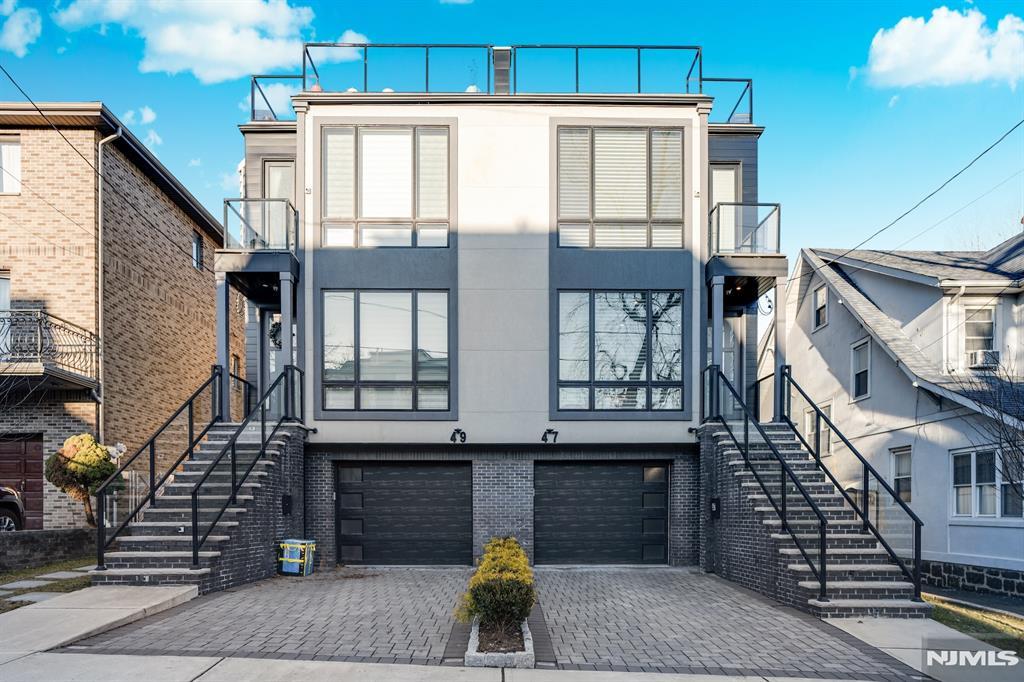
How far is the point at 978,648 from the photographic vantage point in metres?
7.05

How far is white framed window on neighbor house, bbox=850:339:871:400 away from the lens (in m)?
16.5

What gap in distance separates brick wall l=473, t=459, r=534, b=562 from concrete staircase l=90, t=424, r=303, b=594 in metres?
3.42

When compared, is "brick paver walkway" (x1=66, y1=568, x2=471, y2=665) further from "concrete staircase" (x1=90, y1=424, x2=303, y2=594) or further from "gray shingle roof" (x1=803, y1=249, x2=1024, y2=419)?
"gray shingle roof" (x1=803, y1=249, x2=1024, y2=419)

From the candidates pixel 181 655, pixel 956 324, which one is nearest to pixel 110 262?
pixel 181 655

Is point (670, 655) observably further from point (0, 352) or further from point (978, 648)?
point (0, 352)

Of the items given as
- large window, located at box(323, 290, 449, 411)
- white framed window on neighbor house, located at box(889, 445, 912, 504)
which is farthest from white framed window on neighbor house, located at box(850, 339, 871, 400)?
large window, located at box(323, 290, 449, 411)

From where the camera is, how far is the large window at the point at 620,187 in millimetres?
13195

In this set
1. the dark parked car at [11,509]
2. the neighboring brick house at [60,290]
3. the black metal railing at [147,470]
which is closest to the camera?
the black metal railing at [147,470]

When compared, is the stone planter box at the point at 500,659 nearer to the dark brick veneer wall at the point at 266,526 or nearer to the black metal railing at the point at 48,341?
the dark brick veneer wall at the point at 266,526

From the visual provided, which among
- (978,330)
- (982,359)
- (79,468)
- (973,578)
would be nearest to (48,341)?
(79,468)

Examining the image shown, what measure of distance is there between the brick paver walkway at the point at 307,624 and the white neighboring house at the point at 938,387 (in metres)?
7.03

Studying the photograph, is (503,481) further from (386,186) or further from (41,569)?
(41,569)

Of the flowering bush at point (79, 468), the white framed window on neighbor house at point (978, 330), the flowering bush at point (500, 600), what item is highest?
the white framed window on neighbor house at point (978, 330)

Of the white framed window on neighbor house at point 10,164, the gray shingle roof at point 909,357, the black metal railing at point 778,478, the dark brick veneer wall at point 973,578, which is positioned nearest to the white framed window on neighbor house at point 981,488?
the dark brick veneer wall at point 973,578
